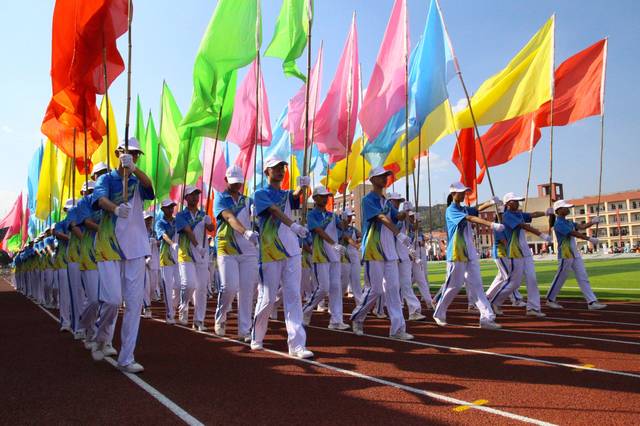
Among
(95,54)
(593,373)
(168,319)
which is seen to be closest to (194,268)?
(168,319)

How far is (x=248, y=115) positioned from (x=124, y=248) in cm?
916

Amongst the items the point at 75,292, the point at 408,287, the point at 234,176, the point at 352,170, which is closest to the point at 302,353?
the point at 234,176

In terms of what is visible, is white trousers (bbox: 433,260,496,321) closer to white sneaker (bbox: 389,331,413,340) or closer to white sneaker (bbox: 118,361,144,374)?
white sneaker (bbox: 389,331,413,340)

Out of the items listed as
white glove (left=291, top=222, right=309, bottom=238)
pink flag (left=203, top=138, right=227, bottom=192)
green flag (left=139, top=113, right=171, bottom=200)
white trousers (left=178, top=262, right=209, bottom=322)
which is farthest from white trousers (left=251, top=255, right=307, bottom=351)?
pink flag (left=203, top=138, right=227, bottom=192)

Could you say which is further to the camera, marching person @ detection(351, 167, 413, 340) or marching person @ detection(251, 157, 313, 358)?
marching person @ detection(351, 167, 413, 340)

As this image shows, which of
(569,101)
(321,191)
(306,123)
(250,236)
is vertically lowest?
(250,236)

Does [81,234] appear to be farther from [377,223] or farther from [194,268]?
[377,223]

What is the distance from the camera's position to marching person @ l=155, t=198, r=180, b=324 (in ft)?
36.9

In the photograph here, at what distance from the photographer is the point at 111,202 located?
6.26 meters

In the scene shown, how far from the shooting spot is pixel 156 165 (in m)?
18.1

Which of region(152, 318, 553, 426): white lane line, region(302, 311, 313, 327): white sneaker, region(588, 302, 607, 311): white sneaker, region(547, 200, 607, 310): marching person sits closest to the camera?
region(152, 318, 553, 426): white lane line

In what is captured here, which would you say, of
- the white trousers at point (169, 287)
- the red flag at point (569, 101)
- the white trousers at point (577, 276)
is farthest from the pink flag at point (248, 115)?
the white trousers at point (577, 276)

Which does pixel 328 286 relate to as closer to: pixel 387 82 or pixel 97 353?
pixel 97 353

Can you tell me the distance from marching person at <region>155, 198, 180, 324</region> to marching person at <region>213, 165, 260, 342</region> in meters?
2.50
